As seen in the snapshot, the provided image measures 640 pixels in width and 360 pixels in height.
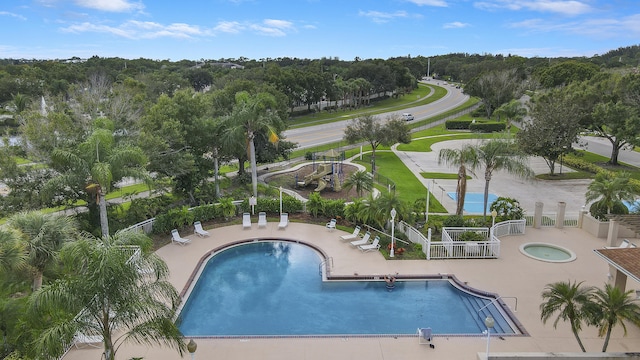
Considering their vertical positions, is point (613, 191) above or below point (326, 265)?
above

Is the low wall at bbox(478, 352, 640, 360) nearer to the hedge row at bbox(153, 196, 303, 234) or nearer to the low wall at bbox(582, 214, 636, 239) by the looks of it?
the low wall at bbox(582, 214, 636, 239)

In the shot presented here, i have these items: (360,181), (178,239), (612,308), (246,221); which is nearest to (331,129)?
(360,181)

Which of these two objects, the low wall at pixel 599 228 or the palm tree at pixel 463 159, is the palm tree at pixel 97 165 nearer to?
the palm tree at pixel 463 159

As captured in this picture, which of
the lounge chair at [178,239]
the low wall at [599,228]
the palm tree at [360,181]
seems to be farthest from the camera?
the palm tree at [360,181]

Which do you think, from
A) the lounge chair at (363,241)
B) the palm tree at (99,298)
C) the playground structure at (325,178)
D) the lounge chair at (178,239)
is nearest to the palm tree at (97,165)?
the lounge chair at (178,239)

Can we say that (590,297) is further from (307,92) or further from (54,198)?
(307,92)

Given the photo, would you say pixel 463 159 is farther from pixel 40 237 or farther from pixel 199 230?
pixel 40 237

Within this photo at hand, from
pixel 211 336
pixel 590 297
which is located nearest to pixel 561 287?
pixel 590 297
